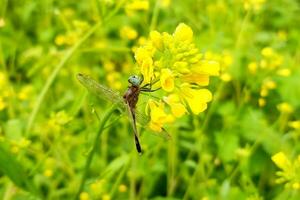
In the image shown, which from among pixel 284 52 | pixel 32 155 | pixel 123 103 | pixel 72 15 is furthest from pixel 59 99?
pixel 123 103

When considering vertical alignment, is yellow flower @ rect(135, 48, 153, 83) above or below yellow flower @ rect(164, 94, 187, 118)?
above

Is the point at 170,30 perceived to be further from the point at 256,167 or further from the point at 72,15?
the point at 256,167

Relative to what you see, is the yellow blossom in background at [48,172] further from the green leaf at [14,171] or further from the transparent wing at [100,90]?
the transparent wing at [100,90]

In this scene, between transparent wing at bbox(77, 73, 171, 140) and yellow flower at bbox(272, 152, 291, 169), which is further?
yellow flower at bbox(272, 152, 291, 169)

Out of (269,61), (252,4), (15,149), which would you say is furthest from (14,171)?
(252,4)

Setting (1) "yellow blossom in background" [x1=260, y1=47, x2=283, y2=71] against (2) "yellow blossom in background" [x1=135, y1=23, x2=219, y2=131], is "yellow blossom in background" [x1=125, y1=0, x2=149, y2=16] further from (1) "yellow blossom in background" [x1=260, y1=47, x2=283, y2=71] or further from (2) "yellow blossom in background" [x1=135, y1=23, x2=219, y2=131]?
(2) "yellow blossom in background" [x1=135, y1=23, x2=219, y2=131]

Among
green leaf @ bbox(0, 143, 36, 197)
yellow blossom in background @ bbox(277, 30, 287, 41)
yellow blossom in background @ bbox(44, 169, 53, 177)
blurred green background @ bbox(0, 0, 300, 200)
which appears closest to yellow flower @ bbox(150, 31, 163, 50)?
blurred green background @ bbox(0, 0, 300, 200)

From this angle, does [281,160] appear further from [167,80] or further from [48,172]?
[48,172]
